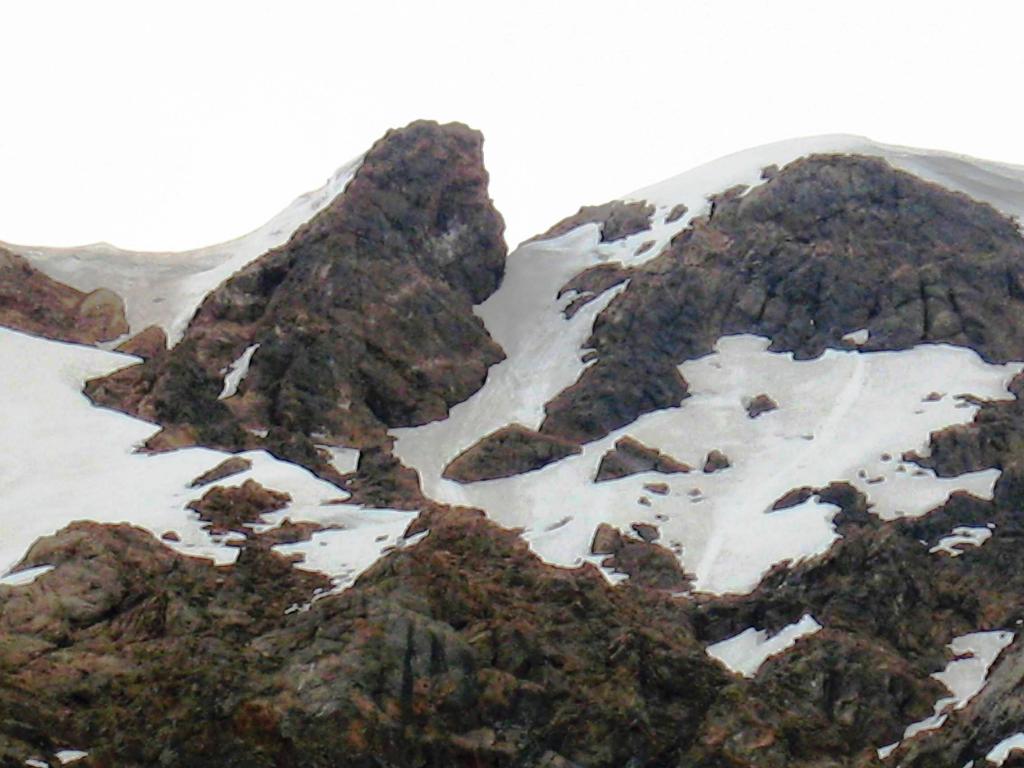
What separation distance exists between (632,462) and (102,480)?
1884 cm

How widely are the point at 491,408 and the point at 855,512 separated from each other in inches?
802

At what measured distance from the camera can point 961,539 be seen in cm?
4253

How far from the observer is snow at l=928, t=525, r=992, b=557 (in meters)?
41.9

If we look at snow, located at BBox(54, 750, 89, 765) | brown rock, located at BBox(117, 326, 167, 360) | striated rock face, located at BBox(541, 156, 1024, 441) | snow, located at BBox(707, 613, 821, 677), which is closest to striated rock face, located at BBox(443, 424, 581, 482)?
striated rock face, located at BBox(541, 156, 1024, 441)

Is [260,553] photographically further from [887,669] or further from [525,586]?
[887,669]

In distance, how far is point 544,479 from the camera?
52812 millimetres

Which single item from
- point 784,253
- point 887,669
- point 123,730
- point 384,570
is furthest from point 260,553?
point 784,253

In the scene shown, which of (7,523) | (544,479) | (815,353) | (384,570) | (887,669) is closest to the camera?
(384,570)

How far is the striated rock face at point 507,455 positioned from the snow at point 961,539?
16269 mm

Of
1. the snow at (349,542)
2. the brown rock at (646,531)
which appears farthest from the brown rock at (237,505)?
the brown rock at (646,531)

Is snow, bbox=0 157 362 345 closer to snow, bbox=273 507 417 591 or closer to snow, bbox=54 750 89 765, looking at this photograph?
snow, bbox=273 507 417 591

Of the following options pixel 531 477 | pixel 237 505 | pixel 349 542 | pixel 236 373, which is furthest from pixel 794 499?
pixel 236 373

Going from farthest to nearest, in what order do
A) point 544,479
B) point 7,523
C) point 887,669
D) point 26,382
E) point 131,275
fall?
1. point 131,275
2. point 26,382
3. point 544,479
4. point 7,523
5. point 887,669

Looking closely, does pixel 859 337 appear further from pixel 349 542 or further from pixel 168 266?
pixel 168 266
